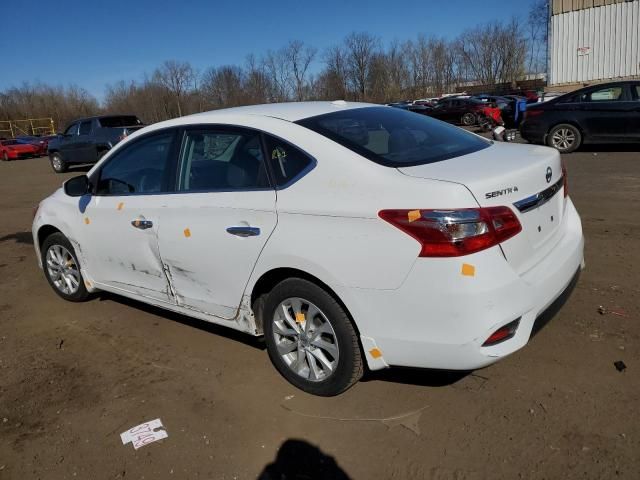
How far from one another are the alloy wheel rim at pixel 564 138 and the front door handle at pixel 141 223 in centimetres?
1080

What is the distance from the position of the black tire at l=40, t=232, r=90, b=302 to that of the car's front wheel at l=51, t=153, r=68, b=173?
15.5 meters

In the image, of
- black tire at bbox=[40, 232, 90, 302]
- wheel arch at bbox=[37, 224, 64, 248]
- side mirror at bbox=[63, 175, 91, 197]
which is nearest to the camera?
side mirror at bbox=[63, 175, 91, 197]

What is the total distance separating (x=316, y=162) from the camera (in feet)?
9.68

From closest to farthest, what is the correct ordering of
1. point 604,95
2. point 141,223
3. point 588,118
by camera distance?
point 141,223, point 604,95, point 588,118

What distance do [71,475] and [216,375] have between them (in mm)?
1065

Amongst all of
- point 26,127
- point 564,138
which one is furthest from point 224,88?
point 564,138

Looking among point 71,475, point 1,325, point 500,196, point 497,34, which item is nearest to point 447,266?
point 500,196

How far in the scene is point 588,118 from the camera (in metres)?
11.6

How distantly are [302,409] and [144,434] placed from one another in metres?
0.89

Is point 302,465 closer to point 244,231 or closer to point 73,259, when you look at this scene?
point 244,231

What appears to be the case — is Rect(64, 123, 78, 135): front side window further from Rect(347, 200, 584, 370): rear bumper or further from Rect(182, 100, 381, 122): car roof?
Rect(347, 200, 584, 370): rear bumper

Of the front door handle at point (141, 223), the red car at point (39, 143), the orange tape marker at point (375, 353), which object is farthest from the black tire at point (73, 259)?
the red car at point (39, 143)

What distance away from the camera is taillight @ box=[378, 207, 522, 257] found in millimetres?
2471

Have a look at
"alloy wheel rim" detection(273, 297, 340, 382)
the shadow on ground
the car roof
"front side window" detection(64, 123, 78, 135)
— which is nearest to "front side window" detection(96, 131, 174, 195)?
the car roof
